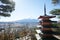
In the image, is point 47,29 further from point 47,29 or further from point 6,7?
point 6,7

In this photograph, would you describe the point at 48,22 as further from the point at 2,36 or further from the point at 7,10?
the point at 2,36

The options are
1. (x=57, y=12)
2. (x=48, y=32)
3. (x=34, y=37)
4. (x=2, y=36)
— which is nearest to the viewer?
(x=2, y=36)

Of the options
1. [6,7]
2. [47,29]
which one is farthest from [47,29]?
→ [6,7]

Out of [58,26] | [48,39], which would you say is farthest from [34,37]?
[58,26]

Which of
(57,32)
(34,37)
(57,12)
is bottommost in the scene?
(34,37)

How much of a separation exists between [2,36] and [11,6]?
259 cm

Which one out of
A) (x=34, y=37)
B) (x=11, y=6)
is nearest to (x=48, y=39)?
(x=34, y=37)

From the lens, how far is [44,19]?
1096cm

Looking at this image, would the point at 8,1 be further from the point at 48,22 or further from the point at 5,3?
the point at 48,22

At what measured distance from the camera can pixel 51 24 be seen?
35.9 ft

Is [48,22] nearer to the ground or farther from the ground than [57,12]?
nearer to the ground

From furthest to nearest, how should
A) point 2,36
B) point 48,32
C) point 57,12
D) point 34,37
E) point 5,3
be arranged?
1. point 34,37
2. point 48,32
3. point 5,3
4. point 57,12
5. point 2,36

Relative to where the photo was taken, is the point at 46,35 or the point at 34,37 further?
the point at 34,37

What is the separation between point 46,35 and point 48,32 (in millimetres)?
237
